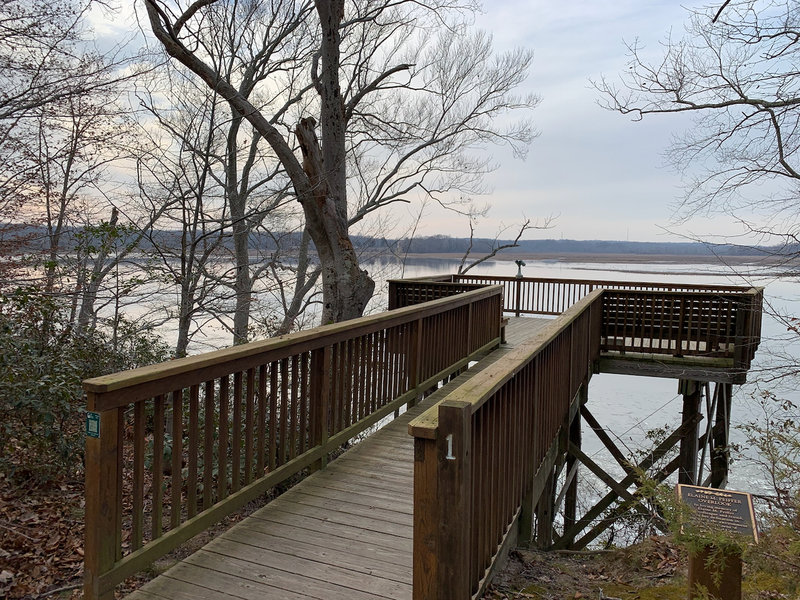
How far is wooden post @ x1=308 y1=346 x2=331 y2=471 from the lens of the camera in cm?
399

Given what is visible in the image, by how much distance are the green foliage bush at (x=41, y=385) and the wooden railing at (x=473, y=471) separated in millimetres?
3969

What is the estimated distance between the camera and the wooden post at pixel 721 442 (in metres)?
10.4

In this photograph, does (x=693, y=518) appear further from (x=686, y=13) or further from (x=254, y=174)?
(x=254, y=174)

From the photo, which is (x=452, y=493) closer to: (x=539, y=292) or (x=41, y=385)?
(x=41, y=385)

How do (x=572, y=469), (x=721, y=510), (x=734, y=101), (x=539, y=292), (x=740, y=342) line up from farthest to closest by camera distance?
1. (x=539, y=292)
2. (x=734, y=101)
3. (x=572, y=469)
4. (x=740, y=342)
5. (x=721, y=510)

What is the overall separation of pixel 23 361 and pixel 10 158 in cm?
231

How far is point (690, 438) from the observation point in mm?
10828

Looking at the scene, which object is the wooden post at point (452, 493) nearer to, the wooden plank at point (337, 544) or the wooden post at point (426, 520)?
the wooden post at point (426, 520)

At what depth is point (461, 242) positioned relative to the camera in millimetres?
25016

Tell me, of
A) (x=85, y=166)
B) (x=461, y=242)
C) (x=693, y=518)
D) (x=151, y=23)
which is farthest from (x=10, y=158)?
(x=461, y=242)

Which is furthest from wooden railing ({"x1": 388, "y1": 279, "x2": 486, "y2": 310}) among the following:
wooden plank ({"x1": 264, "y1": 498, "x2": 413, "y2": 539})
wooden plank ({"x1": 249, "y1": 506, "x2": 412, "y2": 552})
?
wooden plank ({"x1": 249, "y1": 506, "x2": 412, "y2": 552})

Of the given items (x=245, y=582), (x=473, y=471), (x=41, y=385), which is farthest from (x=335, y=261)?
(x=473, y=471)

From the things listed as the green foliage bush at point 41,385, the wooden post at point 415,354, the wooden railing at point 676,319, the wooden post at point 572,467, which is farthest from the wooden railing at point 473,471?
the wooden post at point 572,467

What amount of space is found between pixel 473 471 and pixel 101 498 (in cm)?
160
